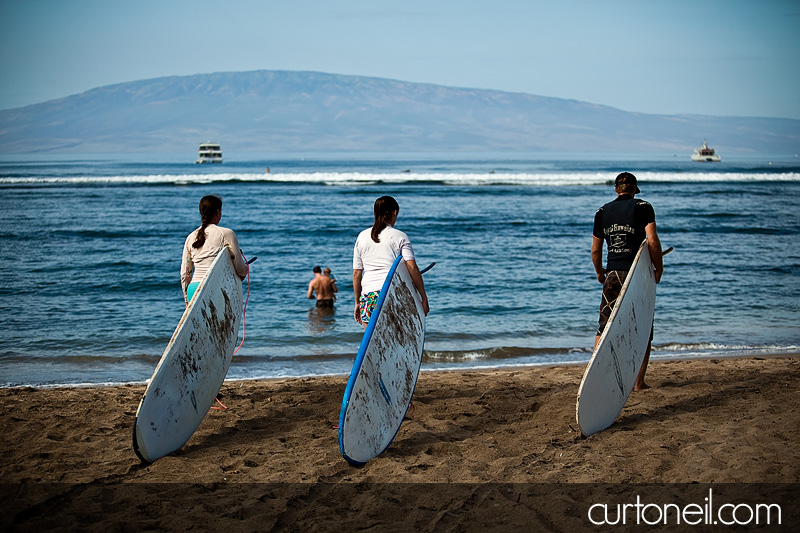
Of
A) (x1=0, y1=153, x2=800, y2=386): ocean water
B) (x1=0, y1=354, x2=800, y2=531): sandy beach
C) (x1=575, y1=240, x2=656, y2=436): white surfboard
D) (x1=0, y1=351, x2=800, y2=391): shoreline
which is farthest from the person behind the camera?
(x1=0, y1=153, x2=800, y2=386): ocean water

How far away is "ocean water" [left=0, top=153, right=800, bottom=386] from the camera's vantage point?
871cm

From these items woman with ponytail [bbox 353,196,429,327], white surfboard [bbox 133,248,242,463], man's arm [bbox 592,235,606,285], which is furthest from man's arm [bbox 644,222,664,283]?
white surfboard [bbox 133,248,242,463]

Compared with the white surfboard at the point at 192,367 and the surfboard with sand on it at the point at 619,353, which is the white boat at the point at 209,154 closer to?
the white surfboard at the point at 192,367

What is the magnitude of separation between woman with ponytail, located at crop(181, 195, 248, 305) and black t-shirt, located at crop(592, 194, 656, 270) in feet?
8.96

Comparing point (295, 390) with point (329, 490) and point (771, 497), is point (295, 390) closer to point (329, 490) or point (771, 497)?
point (329, 490)

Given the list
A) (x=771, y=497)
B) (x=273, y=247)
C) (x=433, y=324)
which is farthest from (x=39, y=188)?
(x=771, y=497)

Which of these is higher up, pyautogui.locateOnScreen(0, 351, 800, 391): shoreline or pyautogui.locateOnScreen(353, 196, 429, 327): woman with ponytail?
pyautogui.locateOnScreen(353, 196, 429, 327): woman with ponytail

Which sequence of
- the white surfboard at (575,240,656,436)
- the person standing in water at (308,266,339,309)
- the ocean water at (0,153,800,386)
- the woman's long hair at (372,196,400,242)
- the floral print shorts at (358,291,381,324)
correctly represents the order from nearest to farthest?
the white surfboard at (575,240,656,436) → the woman's long hair at (372,196,400,242) → the floral print shorts at (358,291,381,324) → the ocean water at (0,153,800,386) → the person standing in water at (308,266,339,309)

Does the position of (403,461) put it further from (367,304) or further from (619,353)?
(619,353)

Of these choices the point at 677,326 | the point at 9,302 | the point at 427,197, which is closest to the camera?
the point at 677,326

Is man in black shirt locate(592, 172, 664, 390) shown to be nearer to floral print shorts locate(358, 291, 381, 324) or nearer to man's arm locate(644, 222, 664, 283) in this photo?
man's arm locate(644, 222, 664, 283)

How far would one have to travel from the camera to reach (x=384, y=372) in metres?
4.28

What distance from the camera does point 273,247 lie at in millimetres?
20328

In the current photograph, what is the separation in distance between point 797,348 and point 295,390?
6494mm
